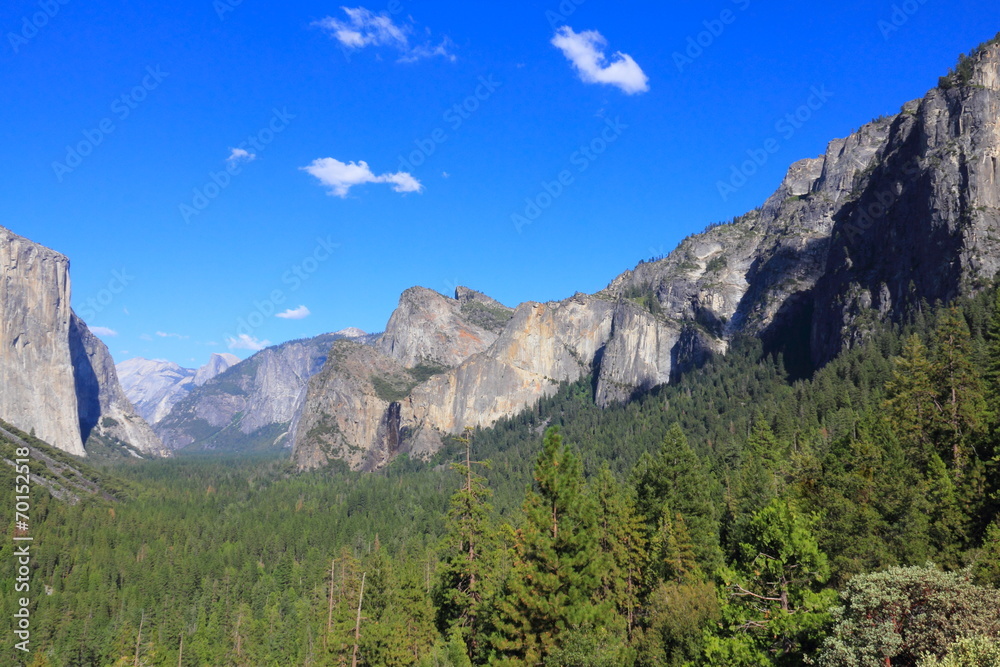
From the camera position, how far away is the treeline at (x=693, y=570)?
→ 22703 millimetres

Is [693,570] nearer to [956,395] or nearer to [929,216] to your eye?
[956,395]

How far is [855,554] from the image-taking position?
2906 centimetres

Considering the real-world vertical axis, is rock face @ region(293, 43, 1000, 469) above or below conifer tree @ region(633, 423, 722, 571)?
above

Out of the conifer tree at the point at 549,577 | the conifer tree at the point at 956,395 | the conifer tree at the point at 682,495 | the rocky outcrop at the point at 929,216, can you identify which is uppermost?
the rocky outcrop at the point at 929,216

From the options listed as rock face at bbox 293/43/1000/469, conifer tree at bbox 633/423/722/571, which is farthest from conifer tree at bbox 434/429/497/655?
rock face at bbox 293/43/1000/469

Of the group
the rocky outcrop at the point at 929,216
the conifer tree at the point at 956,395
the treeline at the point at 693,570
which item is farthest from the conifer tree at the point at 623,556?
the rocky outcrop at the point at 929,216

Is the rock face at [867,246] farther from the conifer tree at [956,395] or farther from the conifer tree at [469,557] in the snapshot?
the conifer tree at [469,557]

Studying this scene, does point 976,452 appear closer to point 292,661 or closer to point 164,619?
point 292,661

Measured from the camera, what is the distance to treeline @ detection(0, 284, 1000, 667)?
74.5 ft

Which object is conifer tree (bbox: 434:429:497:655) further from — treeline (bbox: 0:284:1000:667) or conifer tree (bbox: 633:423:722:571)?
conifer tree (bbox: 633:423:722:571)

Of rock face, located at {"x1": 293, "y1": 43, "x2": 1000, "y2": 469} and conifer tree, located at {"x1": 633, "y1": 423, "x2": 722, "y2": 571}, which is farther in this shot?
rock face, located at {"x1": 293, "y1": 43, "x2": 1000, "y2": 469}

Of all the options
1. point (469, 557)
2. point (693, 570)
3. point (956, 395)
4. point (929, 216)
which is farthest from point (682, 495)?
point (929, 216)

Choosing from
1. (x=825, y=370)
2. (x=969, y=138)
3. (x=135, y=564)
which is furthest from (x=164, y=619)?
(x=969, y=138)

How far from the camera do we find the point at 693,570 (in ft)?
123
